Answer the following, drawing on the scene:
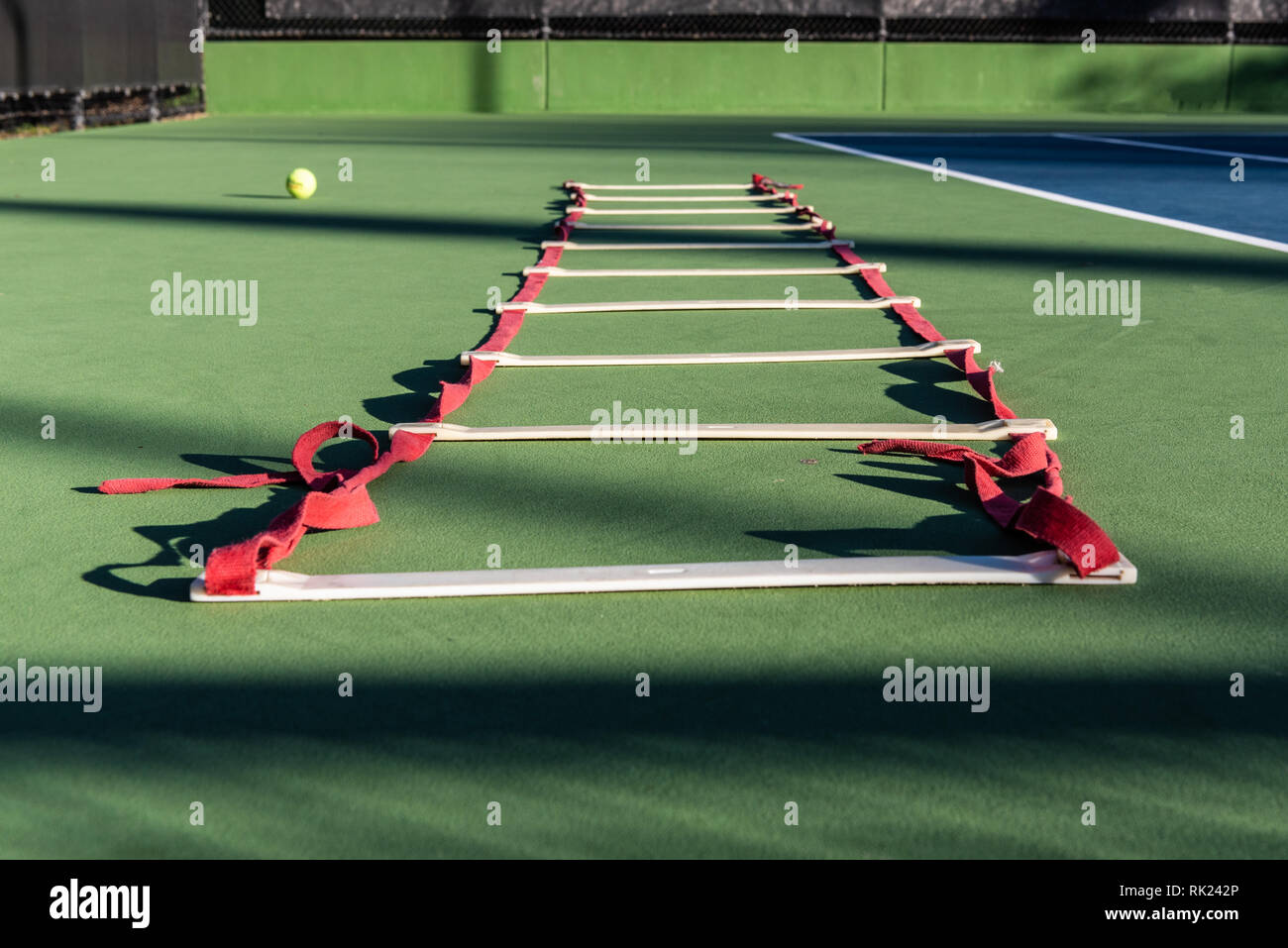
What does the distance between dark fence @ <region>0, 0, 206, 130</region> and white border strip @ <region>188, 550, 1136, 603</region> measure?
414 inches

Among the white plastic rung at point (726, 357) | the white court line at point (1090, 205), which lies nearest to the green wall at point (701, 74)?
the white court line at point (1090, 205)

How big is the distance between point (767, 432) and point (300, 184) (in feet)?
16.8

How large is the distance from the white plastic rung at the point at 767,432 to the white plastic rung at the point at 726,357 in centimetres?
60

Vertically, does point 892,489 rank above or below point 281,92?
below

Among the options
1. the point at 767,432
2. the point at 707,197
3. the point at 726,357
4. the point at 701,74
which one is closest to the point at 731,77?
the point at 701,74

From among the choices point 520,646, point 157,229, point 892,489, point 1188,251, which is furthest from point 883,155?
point 520,646

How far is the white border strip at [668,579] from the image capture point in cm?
177

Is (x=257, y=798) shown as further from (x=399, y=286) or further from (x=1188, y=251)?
(x=1188, y=251)

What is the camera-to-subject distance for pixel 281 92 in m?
15.5

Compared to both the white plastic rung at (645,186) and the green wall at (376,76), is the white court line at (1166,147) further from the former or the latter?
the green wall at (376,76)

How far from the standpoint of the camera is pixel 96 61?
1233 centimetres

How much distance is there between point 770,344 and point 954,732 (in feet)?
7.11

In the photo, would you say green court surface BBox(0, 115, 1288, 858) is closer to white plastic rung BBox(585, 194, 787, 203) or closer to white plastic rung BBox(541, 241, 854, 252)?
white plastic rung BBox(541, 241, 854, 252)
